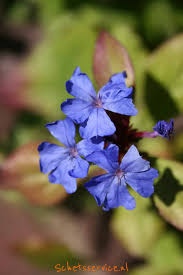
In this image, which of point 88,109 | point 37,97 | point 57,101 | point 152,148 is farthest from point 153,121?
point 37,97

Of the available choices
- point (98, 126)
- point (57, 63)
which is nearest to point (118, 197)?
point (98, 126)

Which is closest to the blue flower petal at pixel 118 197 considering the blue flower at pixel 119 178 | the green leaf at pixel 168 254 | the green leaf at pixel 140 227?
the blue flower at pixel 119 178

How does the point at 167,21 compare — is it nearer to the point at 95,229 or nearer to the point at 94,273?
the point at 95,229

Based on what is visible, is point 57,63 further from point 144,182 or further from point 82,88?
point 144,182

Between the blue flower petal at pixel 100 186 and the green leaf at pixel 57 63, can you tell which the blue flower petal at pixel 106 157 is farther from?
the green leaf at pixel 57 63

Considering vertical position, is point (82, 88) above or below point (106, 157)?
above

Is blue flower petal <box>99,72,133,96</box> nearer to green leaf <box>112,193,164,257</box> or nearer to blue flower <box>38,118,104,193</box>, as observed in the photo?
blue flower <box>38,118,104,193</box>

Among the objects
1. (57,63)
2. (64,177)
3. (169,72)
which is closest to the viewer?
(64,177)

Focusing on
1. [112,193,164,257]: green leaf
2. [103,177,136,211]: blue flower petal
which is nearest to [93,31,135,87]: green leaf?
[103,177,136,211]: blue flower petal
